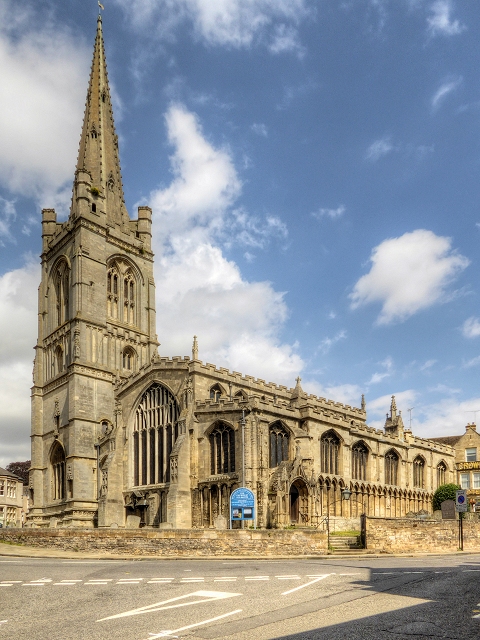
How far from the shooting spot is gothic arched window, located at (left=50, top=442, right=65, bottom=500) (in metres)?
57.8

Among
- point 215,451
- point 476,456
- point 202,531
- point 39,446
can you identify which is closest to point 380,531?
point 202,531

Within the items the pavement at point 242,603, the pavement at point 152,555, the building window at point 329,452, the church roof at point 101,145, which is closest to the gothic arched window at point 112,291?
the church roof at point 101,145

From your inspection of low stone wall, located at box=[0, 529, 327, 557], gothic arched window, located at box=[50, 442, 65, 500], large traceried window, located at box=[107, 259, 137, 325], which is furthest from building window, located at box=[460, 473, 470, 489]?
low stone wall, located at box=[0, 529, 327, 557]

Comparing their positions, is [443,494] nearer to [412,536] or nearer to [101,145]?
[412,536]

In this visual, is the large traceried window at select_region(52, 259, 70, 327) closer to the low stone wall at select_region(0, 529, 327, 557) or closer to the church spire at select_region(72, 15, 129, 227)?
the church spire at select_region(72, 15, 129, 227)

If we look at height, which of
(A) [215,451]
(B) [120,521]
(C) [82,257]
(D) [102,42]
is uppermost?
(D) [102,42]

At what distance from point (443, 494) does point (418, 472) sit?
9.73ft

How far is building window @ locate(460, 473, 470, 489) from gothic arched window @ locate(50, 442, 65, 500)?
129 feet

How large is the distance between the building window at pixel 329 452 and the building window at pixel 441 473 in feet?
67.8

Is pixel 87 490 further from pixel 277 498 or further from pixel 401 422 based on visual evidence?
pixel 401 422

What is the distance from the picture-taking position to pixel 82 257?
2340 inches

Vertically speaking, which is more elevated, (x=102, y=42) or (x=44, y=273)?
(x=102, y=42)

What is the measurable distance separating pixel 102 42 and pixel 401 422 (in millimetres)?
49106

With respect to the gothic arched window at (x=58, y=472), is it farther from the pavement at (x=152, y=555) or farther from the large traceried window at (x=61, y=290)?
the pavement at (x=152, y=555)
